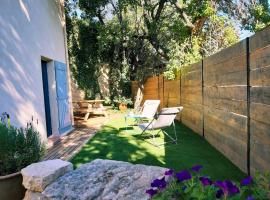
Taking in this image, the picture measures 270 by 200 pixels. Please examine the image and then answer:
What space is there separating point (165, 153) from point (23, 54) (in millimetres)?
3325

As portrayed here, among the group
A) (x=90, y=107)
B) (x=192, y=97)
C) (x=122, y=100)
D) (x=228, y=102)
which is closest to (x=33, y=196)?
(x=228, y=102)

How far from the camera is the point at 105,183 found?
9.15ft

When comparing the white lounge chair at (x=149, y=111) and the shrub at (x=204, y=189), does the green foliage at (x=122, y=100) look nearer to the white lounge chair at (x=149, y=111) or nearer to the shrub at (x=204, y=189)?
the white lounge chair at (x=149, y=111)

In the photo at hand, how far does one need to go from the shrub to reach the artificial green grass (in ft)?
6.48

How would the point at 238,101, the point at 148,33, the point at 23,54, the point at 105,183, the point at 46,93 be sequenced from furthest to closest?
1. the point at 148,33
2. the point at 46,93
3. the point at 23,54
4. the point at 238,101
5. the point at 105,183

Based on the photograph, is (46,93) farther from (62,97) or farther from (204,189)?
(204,189)

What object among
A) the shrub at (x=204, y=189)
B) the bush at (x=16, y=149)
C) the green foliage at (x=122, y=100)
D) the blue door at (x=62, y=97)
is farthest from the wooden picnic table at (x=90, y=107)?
the shrub at (x=204, y=189)

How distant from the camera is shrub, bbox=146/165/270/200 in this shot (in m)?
1.74

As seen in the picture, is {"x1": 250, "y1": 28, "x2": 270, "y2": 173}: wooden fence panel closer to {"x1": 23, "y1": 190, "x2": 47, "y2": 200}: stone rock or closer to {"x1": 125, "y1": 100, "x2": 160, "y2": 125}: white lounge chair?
{"x1": 23, "y1": 190, "x2": 47, "y2": 200}: stone rock

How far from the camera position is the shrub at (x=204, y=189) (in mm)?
1738

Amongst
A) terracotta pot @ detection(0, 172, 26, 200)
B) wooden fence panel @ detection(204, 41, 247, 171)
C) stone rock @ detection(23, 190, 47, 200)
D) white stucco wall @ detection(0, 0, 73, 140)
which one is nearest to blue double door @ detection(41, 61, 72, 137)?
white stucco wall @ detection(0, 0, 73, 140)

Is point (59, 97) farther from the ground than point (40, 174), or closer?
farther from the ground

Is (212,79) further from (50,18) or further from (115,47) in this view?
(115,47)

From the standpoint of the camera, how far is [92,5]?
518 inches
